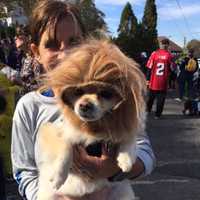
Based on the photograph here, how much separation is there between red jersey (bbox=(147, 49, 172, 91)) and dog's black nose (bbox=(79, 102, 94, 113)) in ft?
38.7

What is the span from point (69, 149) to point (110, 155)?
17 cm

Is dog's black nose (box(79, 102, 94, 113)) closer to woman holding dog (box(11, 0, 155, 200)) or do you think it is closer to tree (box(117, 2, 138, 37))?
woman holding dog (box(11, 0, 155, 200))

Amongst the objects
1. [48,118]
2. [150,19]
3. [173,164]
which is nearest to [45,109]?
[48,118]

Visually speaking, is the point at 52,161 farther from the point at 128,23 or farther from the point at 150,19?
the point at 150,19

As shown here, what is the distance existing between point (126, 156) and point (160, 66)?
11.8 m

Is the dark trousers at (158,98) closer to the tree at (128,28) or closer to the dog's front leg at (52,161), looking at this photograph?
the dog's front leg at (52,161)

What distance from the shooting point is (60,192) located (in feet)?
7.51

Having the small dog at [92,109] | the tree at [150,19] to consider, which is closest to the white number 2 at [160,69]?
the small dog at [92,109]

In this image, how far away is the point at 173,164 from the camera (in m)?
8.49

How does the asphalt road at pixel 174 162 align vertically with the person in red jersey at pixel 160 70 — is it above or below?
below

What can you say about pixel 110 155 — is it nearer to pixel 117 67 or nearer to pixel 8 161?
pixel 117 67

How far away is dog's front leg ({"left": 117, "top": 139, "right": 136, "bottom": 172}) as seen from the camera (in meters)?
2.18

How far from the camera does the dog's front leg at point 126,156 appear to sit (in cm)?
218

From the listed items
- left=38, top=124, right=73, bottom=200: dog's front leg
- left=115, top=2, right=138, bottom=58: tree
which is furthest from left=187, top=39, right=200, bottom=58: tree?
left=38, top=124, right=73, bottom=200: dog's front leg
